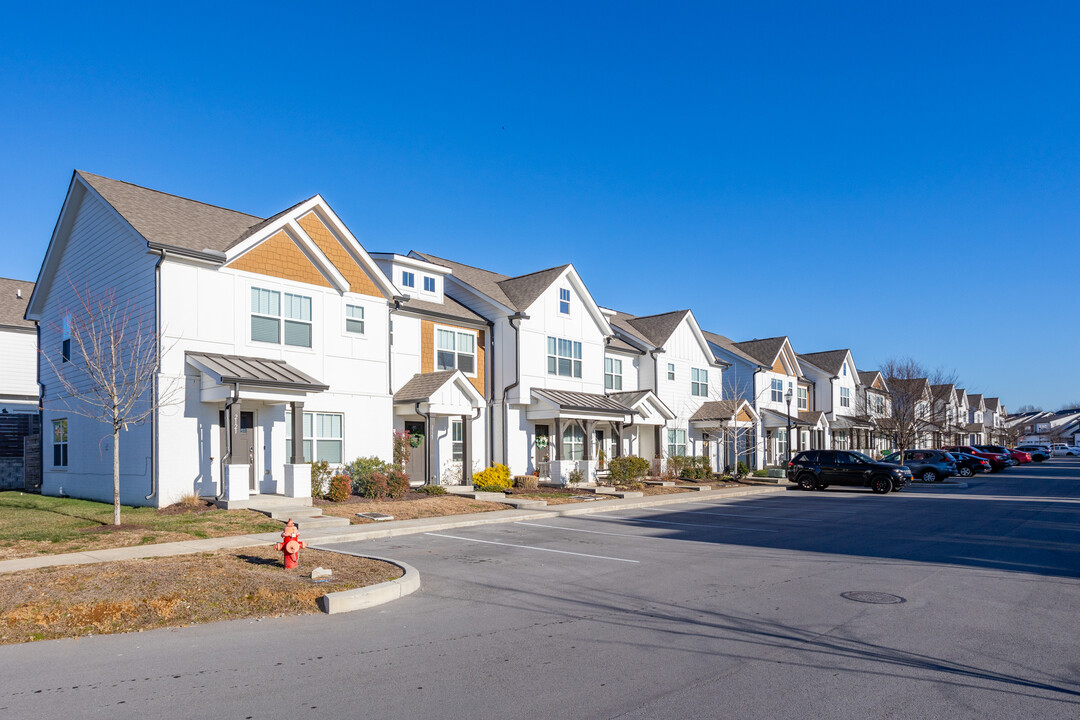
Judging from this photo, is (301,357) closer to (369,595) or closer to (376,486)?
(376,486)

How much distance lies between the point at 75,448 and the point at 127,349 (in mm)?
5201

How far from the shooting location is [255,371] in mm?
20031

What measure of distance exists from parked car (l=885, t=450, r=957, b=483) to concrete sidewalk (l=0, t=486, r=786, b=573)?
23.6 m

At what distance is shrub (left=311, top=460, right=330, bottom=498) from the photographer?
21281 millimetres

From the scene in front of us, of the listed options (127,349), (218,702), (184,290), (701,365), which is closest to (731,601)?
(218,702)

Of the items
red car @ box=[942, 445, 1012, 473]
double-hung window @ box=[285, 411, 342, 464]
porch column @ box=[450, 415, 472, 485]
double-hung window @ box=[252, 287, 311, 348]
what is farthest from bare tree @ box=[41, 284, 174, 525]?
red car @ box=[942, 445, 1012, 473]

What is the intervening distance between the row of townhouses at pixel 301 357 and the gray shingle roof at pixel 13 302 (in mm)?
115

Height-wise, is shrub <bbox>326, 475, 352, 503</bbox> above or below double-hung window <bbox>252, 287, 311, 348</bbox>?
below

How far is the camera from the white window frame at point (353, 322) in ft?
79.4

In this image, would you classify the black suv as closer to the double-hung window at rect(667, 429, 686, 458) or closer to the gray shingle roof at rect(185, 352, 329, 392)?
the double-hung window at rect(667, 429, 686, 458)

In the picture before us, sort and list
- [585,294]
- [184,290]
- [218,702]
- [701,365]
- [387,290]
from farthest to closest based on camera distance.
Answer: [701,365] < [585,294] < [387,290] < [184,290] < [218,702]

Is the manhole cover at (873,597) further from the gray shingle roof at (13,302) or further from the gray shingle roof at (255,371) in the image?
the gray shingle roof at (13,302)

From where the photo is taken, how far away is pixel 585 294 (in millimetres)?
33281

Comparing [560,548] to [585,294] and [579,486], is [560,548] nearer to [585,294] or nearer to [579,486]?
[579,486]
